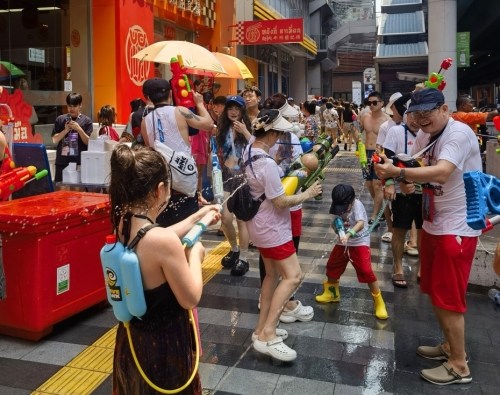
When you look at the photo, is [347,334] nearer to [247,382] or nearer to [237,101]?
[247,382]

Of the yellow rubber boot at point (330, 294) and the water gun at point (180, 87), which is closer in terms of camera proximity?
the water gun at point (180, 87)

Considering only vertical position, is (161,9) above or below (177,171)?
above

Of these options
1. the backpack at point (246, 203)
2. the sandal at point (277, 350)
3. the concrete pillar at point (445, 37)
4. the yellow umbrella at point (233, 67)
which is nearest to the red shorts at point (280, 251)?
the backpack at point (246, 203)

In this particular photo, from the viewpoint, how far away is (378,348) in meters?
3.62

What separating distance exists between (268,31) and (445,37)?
6.33 metres

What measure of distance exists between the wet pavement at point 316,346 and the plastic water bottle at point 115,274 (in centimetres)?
135

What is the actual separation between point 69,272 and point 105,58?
5.98 m

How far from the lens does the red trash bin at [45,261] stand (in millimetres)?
3521

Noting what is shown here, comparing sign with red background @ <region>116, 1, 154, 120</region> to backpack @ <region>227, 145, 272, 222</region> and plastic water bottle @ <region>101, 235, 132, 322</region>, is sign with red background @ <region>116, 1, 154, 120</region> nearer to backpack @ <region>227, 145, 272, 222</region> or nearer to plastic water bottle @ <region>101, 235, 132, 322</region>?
backpack @ <region>227, 145, 272, 222</region>

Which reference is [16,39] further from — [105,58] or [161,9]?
[161,9]

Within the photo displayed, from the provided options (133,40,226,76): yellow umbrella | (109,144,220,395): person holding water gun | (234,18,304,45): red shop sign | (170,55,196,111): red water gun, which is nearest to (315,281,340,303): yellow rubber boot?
(170,55,196,111): red water gun

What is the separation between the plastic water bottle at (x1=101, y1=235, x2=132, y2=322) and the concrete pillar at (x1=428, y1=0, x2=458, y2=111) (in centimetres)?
1668

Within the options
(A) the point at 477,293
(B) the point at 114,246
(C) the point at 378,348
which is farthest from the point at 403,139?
(B) the point at 114,246

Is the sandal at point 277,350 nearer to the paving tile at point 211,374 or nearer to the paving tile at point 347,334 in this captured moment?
the paving tile at point 211,374
